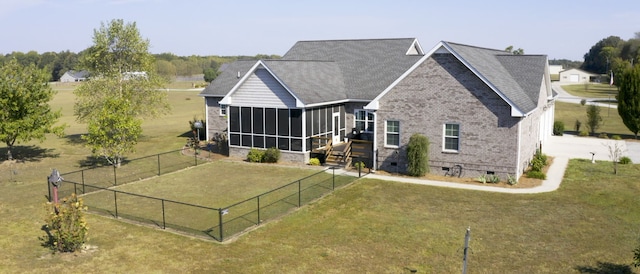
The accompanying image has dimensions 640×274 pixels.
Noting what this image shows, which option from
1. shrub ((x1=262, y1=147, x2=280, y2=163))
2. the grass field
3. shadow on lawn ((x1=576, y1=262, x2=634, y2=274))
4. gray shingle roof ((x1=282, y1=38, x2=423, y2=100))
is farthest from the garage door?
shadow on lawn ((x1=576, y1=262, x2=634, y2=274))

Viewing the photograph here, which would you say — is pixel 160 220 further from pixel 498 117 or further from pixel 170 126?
pixel 170 126

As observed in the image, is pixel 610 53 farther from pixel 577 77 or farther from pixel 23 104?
pixel 23 104

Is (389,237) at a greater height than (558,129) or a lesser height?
lesser

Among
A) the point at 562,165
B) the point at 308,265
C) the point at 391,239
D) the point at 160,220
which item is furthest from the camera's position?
the point at 562,165

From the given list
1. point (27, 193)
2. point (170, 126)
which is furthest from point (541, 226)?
point (170, 126)

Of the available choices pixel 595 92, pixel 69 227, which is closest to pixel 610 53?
pixel 595 92

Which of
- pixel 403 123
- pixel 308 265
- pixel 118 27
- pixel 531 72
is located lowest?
pixel 308 265
